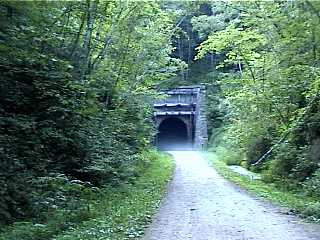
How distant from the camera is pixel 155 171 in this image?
21984 mm

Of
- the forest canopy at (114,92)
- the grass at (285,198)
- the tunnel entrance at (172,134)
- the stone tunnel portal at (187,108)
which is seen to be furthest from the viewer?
the tunnel entrance at (172,134)

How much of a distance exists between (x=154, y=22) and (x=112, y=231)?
16316 millimetres

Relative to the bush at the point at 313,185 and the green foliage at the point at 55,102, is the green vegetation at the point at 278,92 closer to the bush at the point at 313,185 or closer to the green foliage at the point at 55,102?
the bush at the point at 313,185

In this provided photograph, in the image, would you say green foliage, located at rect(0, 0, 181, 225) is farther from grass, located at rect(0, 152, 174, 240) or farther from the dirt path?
the dirt path

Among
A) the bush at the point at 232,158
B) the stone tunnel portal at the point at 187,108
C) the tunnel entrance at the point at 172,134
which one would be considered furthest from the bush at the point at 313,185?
the tunnel entrance at the point at 172,134

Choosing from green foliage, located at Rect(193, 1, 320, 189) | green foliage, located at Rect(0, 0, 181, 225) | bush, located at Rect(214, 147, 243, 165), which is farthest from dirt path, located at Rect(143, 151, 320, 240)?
bush, located at Rect(214, 147, 243, 165)

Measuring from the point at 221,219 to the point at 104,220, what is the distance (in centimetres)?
252

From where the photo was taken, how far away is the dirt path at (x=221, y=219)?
8586mm

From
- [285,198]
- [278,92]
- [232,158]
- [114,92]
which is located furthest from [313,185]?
[232,158]

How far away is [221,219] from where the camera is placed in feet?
33.8

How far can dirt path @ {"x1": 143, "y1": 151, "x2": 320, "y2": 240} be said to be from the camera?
28.2ft

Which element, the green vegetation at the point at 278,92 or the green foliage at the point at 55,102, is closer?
the green foliage at the point at 55,102

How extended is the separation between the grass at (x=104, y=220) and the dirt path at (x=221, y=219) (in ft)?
1.16

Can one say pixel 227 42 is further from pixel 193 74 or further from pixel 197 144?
pixel 193 74
